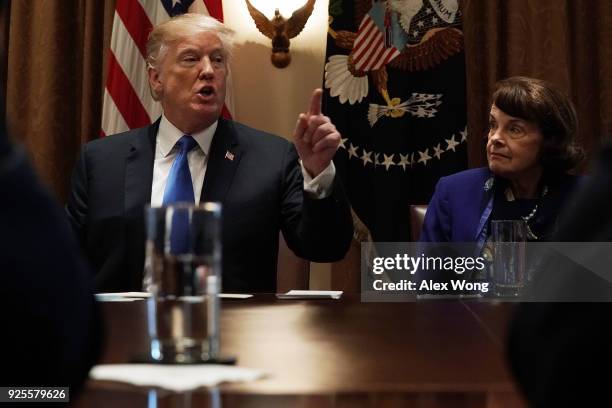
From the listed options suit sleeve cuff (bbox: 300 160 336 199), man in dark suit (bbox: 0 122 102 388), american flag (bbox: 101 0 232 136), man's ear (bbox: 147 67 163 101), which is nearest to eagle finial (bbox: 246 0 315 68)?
american flag (bbox: 101 0 232 136)

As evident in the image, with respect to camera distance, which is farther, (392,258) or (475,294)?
(392,258)

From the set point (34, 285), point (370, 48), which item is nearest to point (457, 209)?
point (370, 48)

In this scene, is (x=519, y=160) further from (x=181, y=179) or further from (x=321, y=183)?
(x=181, y=179)

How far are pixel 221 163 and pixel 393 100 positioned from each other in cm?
162

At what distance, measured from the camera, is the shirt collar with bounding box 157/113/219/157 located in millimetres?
3328

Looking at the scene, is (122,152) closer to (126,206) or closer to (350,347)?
(126,206)

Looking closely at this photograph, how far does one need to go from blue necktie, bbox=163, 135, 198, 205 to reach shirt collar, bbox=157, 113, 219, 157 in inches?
2.6

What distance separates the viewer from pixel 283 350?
52.1 inches

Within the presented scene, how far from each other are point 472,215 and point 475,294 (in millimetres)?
1042

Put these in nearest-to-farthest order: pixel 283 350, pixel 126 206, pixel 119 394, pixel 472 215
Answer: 1. pixel 119 394
2. pixel 283 350
3. pixel 126 206
4. pixel 472 215

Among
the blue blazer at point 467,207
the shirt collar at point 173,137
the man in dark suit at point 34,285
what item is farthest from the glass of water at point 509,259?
the man in dark suit at point 34,285

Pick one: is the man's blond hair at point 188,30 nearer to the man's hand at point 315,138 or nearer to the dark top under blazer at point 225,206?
the dark top under blazer at point 225,206

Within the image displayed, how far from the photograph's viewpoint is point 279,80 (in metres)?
4.89

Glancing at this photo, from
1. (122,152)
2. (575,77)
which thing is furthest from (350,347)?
(575,77)
